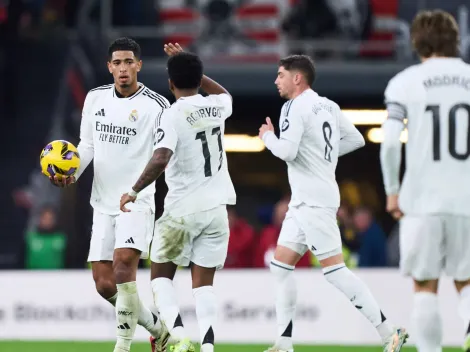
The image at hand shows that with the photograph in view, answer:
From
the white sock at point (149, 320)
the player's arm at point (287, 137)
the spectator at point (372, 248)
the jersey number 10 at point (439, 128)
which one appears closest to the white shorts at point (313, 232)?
the player's arm at point (287, 137)

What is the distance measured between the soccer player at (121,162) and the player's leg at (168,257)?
0.48ft

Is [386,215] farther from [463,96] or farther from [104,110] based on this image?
[463,96]

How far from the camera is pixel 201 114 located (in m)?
9.40

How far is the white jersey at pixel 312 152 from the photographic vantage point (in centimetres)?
991

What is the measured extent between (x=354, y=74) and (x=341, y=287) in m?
9.92

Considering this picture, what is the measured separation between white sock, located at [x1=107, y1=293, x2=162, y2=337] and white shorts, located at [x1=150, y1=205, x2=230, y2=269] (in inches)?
17.1

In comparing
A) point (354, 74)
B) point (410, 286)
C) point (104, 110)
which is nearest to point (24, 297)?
point (410, 286)

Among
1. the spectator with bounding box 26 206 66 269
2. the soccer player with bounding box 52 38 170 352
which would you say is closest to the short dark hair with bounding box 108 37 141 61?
the soccer player with bounding box 52 38 170 352

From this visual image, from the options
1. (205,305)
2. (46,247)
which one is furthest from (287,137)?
(46,247)

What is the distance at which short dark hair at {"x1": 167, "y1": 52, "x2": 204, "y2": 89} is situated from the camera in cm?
927

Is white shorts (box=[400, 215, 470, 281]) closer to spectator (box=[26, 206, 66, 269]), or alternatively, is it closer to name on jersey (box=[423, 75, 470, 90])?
name on jersey (box=[423, 75, 470, 90])

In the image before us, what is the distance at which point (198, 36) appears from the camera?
19500mm

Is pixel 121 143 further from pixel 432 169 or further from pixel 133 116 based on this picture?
pixel 432 169

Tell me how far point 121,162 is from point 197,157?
68 centimetres
